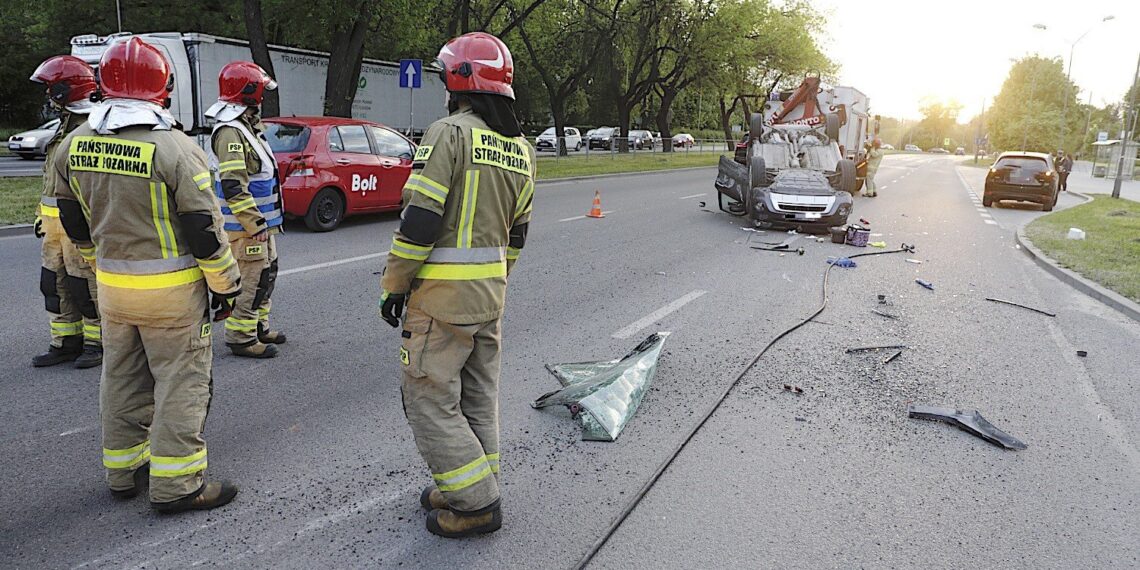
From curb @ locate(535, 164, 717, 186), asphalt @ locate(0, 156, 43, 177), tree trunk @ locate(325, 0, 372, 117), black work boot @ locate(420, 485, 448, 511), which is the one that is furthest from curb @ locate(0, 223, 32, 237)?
curb @ locate(535, 164, 717, 186)

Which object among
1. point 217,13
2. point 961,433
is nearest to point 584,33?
point 217,13

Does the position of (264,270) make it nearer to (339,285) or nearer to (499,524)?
(339,285)

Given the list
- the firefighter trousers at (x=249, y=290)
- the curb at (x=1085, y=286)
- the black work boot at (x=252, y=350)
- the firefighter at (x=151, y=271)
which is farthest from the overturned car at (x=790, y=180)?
the firefighter at (x=151, y=271)

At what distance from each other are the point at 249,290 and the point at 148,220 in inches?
95.2

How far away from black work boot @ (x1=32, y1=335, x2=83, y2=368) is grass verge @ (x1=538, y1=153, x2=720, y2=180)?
16.8 meters

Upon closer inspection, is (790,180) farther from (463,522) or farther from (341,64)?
(341,64)

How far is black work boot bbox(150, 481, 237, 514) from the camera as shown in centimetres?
324

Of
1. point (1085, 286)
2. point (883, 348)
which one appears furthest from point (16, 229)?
point (1085, 286)

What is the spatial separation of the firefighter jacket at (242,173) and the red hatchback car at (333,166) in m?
5.13

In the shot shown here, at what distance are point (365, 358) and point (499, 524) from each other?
253cm

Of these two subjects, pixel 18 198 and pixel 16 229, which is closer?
pixel 16 229

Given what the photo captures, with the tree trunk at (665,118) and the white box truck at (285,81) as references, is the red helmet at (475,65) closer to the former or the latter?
the white box truck at (285,81)

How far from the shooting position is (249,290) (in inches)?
213

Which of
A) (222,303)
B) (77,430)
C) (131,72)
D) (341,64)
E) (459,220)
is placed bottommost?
(77,430)
